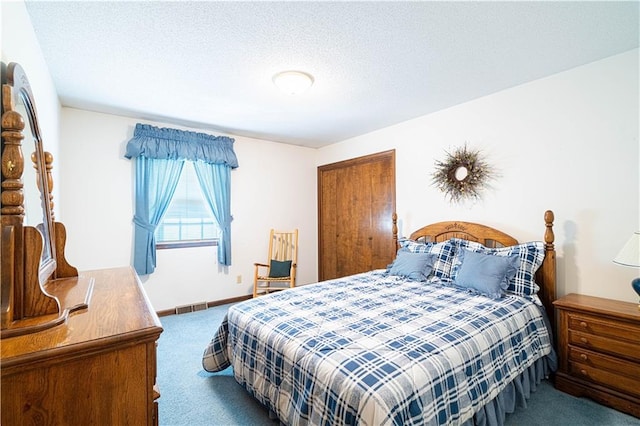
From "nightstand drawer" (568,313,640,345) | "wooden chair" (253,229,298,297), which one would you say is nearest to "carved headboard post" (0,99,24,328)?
"nightstand drawer" (568,313,640,345)

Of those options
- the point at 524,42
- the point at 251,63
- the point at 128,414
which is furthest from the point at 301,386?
the point at 524,42

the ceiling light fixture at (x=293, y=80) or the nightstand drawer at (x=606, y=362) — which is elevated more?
the ceiling light fixture at (x=293, y=80)

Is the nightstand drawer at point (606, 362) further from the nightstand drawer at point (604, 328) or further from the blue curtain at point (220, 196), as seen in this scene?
the blue curtain at point (220, 196)

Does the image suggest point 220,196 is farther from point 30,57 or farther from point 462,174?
point 462,174

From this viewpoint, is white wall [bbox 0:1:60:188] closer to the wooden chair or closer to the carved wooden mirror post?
the carved wooden mirror post

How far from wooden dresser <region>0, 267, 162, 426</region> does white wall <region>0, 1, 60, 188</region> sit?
3.88 feet

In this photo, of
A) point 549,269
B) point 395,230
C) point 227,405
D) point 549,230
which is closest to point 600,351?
point 549,269

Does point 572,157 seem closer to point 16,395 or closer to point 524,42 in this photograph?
point 524,42

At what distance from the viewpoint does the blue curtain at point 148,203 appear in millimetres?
3367

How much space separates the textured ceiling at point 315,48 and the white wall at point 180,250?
44 cm

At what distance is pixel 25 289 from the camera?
0.86m

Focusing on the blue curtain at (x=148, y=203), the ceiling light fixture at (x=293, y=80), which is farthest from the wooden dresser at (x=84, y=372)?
the blue curtain at (x=148, y=203)

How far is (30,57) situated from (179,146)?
1887 mm

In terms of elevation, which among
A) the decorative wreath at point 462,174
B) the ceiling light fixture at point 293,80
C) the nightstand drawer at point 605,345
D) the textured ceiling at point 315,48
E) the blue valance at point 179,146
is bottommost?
the nightstand drawer at point 605,345
